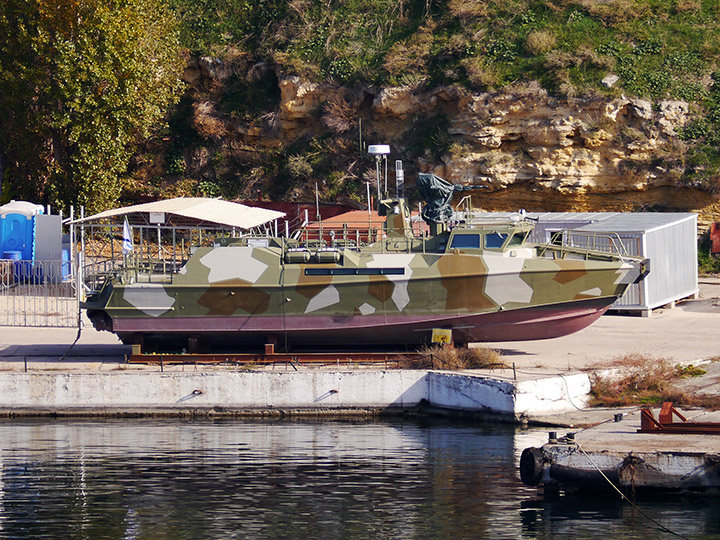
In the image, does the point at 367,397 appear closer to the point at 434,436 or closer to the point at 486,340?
the point at 434,436

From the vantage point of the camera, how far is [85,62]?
40.7 meters

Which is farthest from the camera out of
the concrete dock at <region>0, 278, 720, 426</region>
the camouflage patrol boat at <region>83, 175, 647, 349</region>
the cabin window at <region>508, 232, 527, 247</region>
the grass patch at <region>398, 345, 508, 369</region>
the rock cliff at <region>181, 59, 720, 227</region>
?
the rock cliff at <region>181, 59, 720, 227</region>

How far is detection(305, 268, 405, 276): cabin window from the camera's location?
23.5 m

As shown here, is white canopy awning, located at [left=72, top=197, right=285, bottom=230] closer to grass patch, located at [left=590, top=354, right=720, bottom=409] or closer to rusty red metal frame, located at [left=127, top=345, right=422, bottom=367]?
rusty red metal frame, located at [left=127, top=345, right=422, bottom=367]

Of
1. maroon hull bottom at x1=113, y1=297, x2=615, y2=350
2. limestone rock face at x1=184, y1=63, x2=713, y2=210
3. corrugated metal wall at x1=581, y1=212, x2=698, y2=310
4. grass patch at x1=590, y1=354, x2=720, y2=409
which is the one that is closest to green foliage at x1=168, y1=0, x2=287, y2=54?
limestone rock face at x1=184, y1=63, x2=713, y2=210

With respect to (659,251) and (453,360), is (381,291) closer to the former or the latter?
(453,360)

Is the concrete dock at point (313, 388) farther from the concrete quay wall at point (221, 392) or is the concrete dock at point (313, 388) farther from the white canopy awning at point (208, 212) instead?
the white canopy awning at point (208, 212)

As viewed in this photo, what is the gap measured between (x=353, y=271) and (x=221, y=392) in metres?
4.02

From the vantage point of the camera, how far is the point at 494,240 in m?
23.7

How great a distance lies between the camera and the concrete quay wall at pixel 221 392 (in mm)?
21812

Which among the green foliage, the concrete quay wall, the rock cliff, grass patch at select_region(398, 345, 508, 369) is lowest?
the concrete quay wall

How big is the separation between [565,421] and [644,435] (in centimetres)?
301

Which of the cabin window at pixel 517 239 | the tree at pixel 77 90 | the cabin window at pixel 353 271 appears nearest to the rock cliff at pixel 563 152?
the tree at pixel 77 90

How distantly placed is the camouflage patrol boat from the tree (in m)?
18.8
